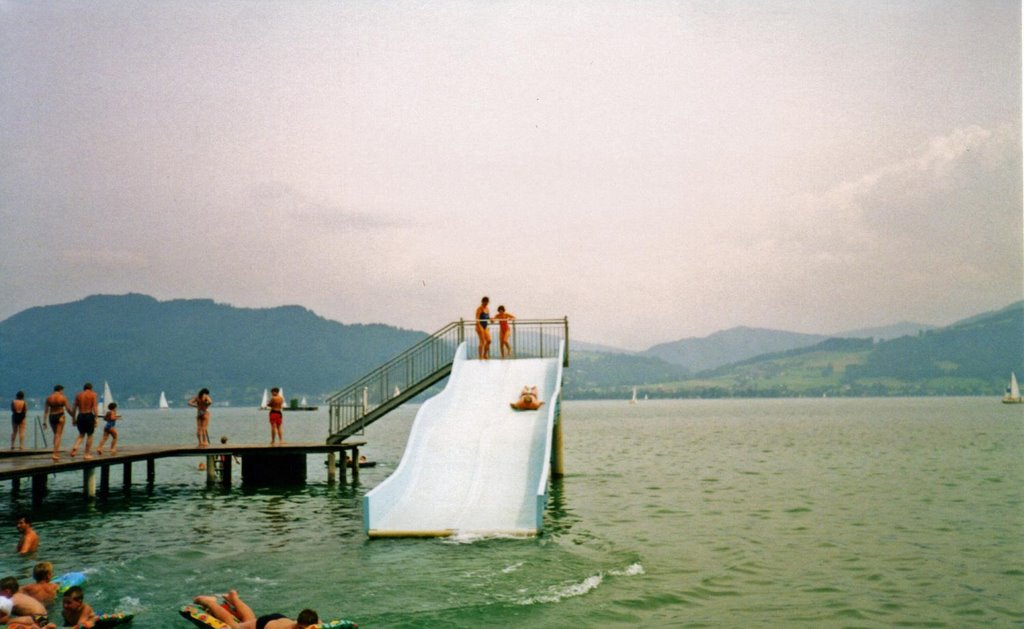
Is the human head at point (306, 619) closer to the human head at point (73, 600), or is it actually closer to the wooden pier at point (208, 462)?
the human head at point (73, 600)

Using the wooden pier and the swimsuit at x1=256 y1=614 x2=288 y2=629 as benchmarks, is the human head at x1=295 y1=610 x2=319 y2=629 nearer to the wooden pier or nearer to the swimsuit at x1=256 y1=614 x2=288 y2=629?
the swimsuit at x1=256 y1=614 x2=288 y2=629

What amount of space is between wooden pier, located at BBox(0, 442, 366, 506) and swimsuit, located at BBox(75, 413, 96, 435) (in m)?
0.90

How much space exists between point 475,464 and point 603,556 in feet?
15.5

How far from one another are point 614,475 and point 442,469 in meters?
15.1

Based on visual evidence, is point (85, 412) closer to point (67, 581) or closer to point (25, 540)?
point (25, 540)

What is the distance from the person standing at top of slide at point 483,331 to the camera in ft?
92.0

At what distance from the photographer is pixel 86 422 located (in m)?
23.7

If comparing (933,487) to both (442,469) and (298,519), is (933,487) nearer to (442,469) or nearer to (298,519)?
(442,469)

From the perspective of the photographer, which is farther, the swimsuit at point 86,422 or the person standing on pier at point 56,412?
the person standing on pier at point 56,412

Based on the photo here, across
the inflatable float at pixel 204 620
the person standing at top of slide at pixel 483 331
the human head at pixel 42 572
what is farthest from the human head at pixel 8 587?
the person standing at top of slide at pixel 483 331

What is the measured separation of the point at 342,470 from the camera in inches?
1249

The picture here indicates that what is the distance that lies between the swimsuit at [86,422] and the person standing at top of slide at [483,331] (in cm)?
1138

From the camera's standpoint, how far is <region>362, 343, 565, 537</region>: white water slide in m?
18.2

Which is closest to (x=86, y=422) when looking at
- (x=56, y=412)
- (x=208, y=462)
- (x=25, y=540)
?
(x=56, y=412)
